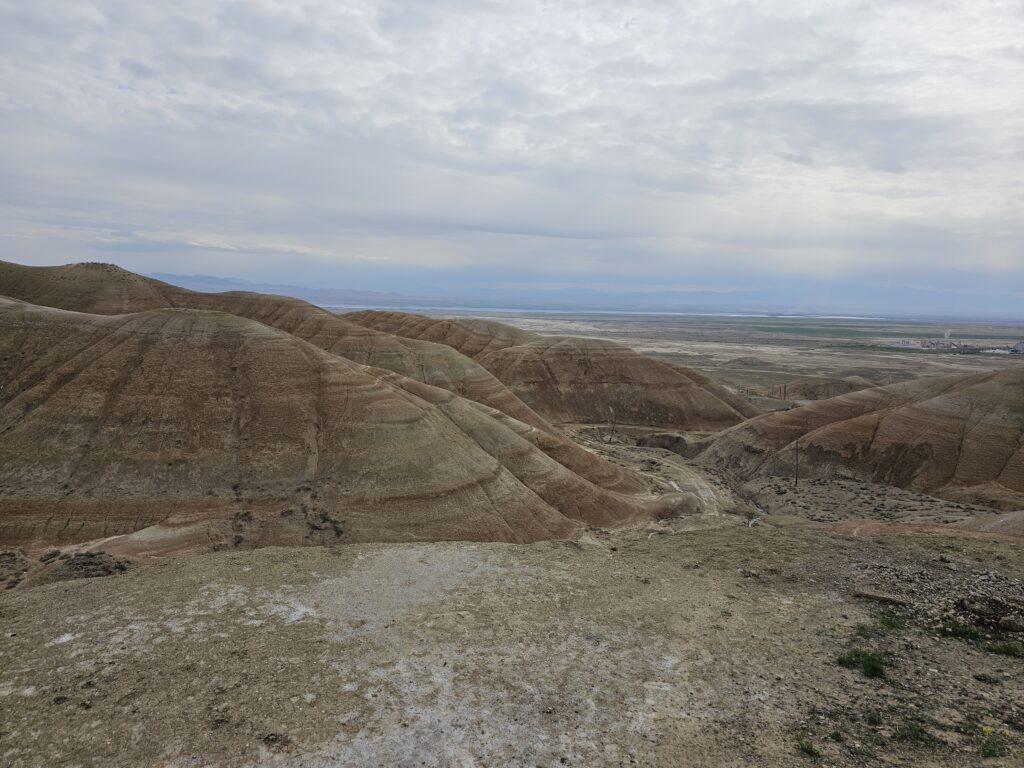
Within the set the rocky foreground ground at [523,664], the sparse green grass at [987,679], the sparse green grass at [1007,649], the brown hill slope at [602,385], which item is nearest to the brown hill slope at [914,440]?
the brown hill slope at [602,385]

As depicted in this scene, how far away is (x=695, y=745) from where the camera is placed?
11273mm

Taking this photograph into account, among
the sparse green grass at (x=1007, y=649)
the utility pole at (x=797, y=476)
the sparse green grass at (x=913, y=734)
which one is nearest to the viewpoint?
the sparse green grass at (x=913, y=734)

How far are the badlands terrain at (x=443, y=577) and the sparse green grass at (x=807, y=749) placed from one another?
5cm

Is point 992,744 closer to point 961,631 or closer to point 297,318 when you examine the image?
point 961,631

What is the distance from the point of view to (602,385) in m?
82.5

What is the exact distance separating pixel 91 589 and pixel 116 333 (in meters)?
22.9

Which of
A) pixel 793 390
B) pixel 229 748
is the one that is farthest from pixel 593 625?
pixel 793 390

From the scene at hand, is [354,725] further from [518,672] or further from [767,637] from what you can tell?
[767,637]

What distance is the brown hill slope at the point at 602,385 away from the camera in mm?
78125

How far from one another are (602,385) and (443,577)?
212 feet

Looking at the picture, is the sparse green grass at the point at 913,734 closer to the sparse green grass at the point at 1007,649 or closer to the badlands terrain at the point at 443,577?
the badlands terrain at the point at 443,577

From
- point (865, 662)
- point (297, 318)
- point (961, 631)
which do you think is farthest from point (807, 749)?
point (297, 318)

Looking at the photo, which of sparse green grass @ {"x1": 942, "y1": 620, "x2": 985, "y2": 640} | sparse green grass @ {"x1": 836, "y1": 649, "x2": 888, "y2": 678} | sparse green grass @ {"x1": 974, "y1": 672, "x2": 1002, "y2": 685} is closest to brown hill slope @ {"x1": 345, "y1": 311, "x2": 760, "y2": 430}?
sparse green grass @ {"x1": 942, "y1": 620, "x2": 985, "y2": 640}

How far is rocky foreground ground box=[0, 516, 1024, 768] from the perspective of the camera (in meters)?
11.1
